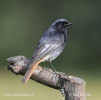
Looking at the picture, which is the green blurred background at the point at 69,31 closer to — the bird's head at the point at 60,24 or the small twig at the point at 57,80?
the bird's head at the point at 60,24

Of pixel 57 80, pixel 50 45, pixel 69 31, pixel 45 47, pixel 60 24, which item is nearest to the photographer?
pixel 57 80

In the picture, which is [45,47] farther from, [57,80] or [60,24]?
[57,80]

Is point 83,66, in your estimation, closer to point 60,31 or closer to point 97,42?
point 97,42

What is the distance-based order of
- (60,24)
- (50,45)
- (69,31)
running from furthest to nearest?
1. (69,31)
2. (60,24)
3. (50,45)

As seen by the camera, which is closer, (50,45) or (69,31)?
(50,45)

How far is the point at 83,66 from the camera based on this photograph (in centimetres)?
1418

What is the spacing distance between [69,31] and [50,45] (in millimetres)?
8098

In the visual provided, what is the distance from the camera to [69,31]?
1513cm

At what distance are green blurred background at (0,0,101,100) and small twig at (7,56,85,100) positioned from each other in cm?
701

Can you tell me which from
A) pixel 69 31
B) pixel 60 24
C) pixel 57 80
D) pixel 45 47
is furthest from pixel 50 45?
pixel 69 31

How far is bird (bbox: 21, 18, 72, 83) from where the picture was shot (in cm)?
678

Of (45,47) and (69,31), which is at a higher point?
(69,31)

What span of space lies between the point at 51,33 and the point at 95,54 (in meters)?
7.57

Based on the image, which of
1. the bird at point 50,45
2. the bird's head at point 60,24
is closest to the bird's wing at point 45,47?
the bird at point 50,45
